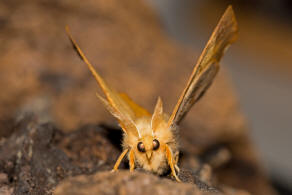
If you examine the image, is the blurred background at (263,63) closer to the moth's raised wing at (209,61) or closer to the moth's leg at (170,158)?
the moth's raised wing at (209,61)

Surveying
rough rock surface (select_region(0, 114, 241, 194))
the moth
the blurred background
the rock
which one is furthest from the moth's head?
the blurred background

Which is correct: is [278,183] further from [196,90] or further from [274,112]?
[274,112]

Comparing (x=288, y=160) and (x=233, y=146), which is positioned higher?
(x=233, y=146)

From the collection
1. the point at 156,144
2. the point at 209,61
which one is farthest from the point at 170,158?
the point at 209,61

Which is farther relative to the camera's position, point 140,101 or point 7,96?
point 140,101

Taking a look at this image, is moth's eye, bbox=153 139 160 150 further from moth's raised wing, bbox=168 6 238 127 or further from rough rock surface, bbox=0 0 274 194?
rough rock surface, bbox=0 0 274 194

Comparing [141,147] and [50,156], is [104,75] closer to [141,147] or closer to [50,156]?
[50,156]

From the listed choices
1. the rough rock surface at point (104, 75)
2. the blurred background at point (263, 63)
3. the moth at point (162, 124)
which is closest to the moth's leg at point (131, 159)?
the moth at point (162, 124)

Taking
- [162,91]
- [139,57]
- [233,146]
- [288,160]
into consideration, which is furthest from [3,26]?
[288,160]
